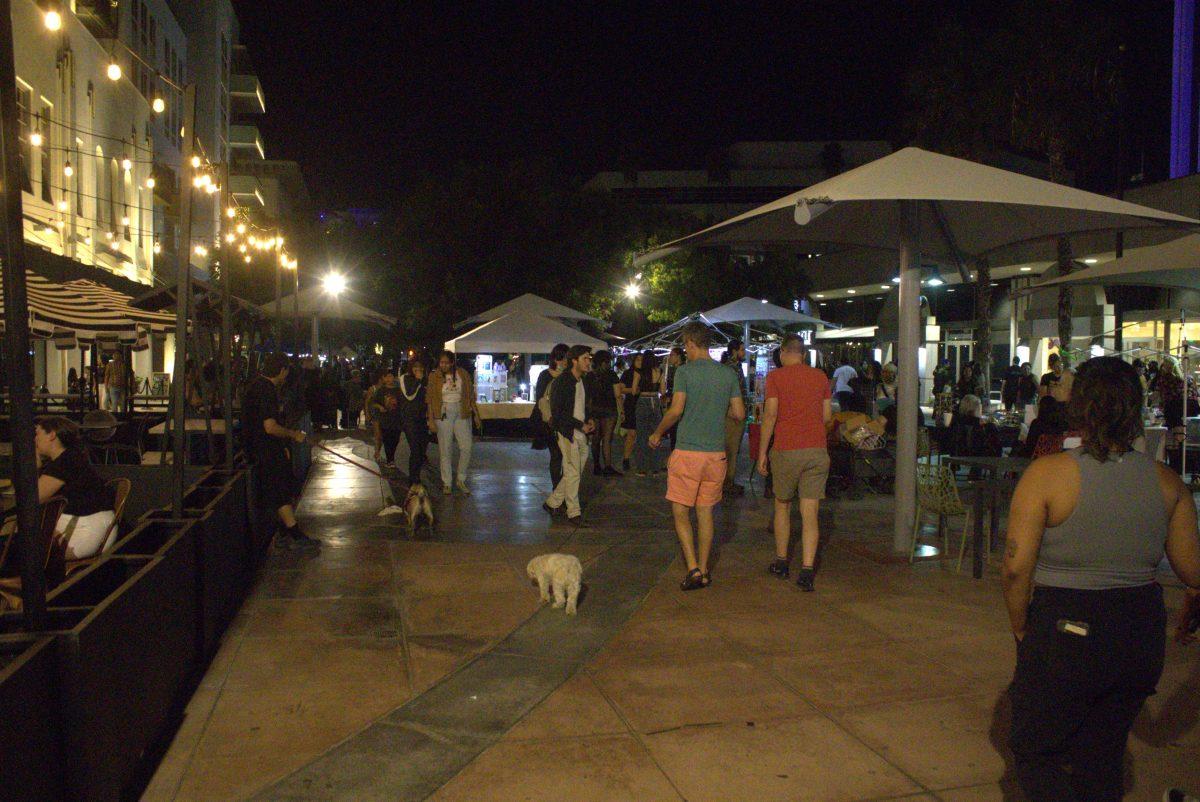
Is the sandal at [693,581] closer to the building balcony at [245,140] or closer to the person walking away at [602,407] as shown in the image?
the person walking away at [602,407]

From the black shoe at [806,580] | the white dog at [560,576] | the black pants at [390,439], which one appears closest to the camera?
the white dog at [560,576]

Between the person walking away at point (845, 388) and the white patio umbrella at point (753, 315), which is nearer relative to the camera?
the person walking away at point (845, 388)

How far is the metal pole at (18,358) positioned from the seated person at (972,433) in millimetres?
11308

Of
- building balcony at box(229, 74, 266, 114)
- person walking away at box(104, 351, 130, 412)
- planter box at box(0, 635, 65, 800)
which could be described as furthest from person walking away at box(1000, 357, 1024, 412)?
building balcony at box(229, 74, 266, 114)

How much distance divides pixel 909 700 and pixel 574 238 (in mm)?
29258

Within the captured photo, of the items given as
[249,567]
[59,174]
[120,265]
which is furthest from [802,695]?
[120,265]

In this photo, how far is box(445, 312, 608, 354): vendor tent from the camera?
18188 mm

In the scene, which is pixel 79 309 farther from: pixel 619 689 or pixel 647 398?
pixel 619 689

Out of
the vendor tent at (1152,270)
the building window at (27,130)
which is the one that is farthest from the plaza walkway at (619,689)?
the building window at (27,130)

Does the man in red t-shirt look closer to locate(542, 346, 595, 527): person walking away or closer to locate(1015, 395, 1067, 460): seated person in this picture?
locate(542, 346, 595, 527): person walking away

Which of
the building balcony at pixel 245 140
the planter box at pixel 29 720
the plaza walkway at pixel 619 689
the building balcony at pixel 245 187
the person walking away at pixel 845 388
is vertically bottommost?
the plaza walkway at pixel 619 689

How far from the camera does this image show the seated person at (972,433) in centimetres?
1262

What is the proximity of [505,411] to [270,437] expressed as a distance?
13.1 metres

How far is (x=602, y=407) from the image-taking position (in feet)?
41.9
